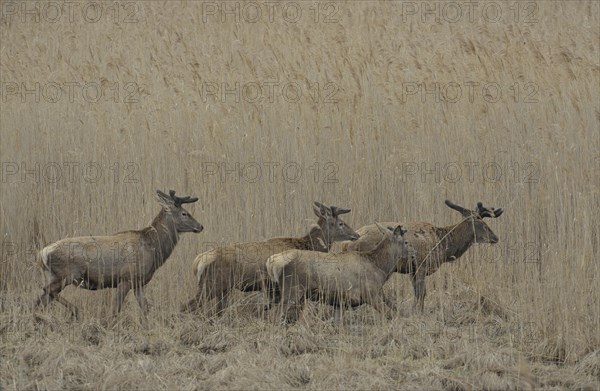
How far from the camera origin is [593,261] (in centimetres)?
855

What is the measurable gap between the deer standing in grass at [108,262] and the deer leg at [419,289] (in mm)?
2047

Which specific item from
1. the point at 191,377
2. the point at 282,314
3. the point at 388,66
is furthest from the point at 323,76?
the point at 191,377

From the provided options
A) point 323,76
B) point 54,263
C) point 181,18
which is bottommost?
point 54,263

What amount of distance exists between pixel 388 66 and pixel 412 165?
7.40 ft

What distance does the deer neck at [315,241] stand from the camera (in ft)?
29.9

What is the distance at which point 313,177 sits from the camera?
35.0 feet

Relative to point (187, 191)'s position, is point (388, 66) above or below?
above

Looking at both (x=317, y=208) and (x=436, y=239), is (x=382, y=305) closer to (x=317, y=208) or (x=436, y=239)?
(x=436, y=239)

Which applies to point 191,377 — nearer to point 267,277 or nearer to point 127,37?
point 267,277

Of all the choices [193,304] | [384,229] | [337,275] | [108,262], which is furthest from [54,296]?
[384,229]

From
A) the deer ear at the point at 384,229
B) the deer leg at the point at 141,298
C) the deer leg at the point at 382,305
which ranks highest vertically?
the deer ear at the point at 384,229

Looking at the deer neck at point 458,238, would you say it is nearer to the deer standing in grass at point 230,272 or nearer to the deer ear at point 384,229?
the deer ear at point 384,229

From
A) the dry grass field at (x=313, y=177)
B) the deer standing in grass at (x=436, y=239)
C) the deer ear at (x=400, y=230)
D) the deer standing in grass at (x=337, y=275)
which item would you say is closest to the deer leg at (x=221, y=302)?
the dry grass field at (x=313, y=177)

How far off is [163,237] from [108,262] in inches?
27.7
